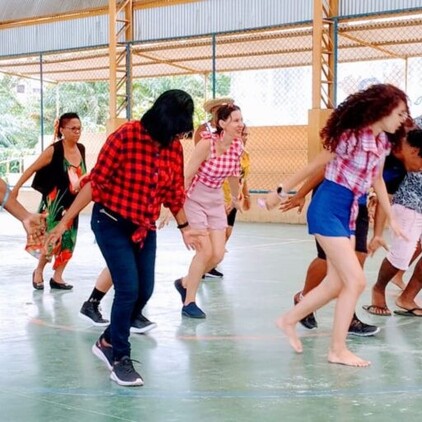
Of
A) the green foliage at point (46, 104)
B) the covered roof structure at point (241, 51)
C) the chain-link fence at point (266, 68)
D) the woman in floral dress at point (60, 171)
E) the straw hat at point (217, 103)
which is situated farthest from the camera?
the green foliage at point (46, 104)

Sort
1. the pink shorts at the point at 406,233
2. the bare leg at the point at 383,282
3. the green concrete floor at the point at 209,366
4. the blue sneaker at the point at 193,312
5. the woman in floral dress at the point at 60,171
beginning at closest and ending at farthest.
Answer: the green concrete floor at the point at 209,366 → the pink shorts at the point at 406,233 → the blue sneaker at the point at 193,312 → the bare leg at the point at 383,282 → the woman in floral dress at the point at 60,171

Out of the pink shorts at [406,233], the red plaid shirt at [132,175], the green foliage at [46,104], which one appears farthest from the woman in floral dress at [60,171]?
the green foliage at [46,104]

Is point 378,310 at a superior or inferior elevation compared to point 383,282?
inferior

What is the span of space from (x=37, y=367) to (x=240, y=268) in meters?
4.67

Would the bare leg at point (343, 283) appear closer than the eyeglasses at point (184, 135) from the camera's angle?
No

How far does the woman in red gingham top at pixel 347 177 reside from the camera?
4.73 metres

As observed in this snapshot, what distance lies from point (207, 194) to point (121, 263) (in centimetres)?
222

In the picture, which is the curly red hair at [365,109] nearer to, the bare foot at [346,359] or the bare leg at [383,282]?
the bare foot at [346,359]

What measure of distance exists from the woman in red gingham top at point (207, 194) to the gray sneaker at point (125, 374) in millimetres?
1934

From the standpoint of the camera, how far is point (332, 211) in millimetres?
4789

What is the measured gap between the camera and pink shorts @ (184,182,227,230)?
21.2 ft

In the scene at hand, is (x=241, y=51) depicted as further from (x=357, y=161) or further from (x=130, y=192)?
(x=130, y=192)

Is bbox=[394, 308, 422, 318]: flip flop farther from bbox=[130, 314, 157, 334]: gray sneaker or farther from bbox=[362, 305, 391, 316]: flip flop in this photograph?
bbox=[130, 314, 157, 334]: gray sneaker

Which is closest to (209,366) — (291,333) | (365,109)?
(291,333)
